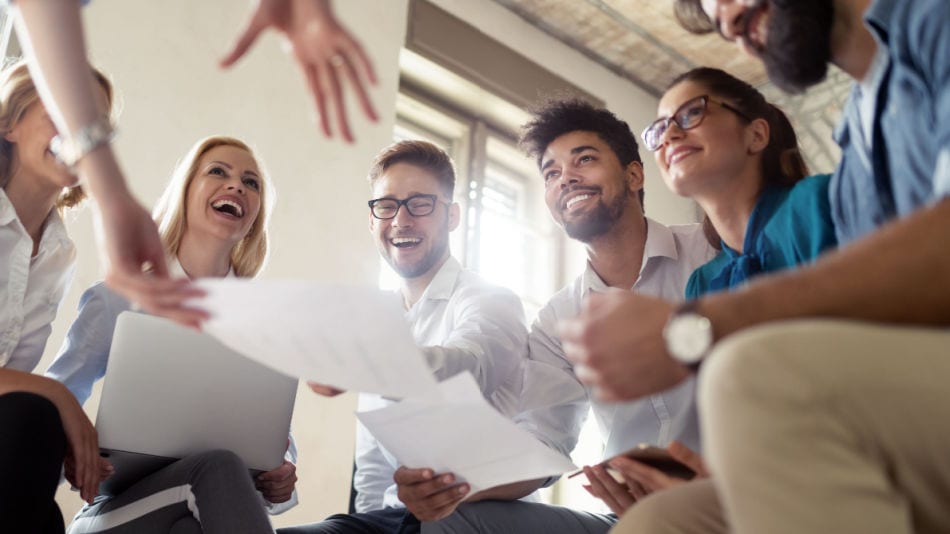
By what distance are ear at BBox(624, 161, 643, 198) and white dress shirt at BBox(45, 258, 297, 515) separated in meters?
1.12

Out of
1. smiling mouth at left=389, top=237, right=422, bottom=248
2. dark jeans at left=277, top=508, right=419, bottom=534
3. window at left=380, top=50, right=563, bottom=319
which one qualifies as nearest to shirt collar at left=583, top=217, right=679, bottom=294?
smiling mouth at left=389, top=237, right=422, bottom=248

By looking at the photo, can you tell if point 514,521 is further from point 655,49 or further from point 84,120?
point 655,49

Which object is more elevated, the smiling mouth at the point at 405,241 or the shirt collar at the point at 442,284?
the smiling mouth at the point at 405,241

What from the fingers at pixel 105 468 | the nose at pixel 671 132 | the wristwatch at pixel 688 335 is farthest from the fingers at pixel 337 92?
the nose at pixel 671 132

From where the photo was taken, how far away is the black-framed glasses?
220cm

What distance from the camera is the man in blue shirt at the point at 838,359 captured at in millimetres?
520

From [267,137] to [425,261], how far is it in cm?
143

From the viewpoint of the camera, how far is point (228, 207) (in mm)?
1922

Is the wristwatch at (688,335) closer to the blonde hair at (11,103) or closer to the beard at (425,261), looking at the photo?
the blonde hair at (11,103)

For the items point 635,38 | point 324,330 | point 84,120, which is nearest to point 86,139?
point 84,120

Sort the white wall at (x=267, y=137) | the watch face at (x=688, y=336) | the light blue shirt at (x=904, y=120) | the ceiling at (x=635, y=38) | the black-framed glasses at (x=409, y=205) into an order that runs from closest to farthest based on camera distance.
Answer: the watch face at (x=688, y=336) < the light blue shirt at (x=904, y=120) < the black-framed glasses at (x=409, y=205) < the white wall at (x=267, y=137) < the ceiling at (x=635, y=38)

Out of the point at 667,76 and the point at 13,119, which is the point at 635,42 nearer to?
the point at 667,76

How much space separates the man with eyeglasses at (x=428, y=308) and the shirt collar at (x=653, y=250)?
195 millimetres

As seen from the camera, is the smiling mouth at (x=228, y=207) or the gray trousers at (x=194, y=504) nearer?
the gray trousers at (x=194, y=504)
